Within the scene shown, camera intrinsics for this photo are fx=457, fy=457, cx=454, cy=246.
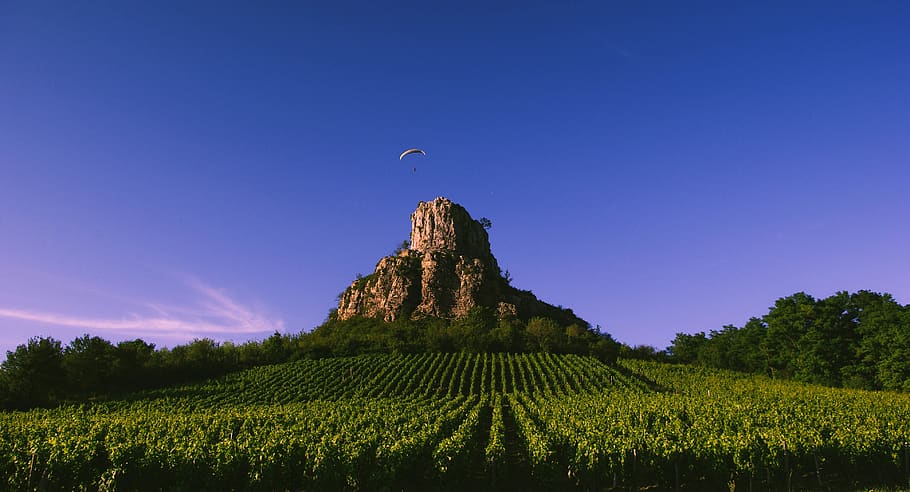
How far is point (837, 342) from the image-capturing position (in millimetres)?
59312

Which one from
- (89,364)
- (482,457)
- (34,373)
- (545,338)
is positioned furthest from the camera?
(545,338)

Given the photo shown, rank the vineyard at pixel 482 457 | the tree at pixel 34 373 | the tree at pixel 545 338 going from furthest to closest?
1. the tree at pixel 545 338
2. the tree at pixel 34 373
3. the vineyard at pixel 482 457

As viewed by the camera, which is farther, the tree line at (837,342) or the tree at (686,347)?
the tree at (686,347)

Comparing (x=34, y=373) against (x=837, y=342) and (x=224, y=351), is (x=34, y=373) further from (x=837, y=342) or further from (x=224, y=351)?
(x=837, y=342)

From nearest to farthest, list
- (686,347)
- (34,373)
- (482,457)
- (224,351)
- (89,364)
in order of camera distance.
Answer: (482,457), (34,373), (89,364), (224,351), (686,347)

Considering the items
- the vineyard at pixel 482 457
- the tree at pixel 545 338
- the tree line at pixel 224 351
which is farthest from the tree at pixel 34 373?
the tree at pixel 545 338

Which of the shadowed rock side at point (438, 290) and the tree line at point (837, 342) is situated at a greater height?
the shadowed rock side at point (438, 290)

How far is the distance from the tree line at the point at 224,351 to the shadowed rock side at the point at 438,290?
4.07m

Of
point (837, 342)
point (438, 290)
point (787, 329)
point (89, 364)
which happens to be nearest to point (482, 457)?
point (89, 364)

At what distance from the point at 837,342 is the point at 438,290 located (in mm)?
72210

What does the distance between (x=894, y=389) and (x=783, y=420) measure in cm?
4146

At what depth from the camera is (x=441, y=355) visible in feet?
257

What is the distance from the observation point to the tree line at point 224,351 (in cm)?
5347

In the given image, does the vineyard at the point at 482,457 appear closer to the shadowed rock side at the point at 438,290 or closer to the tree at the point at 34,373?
the tree at the point at 34,373
